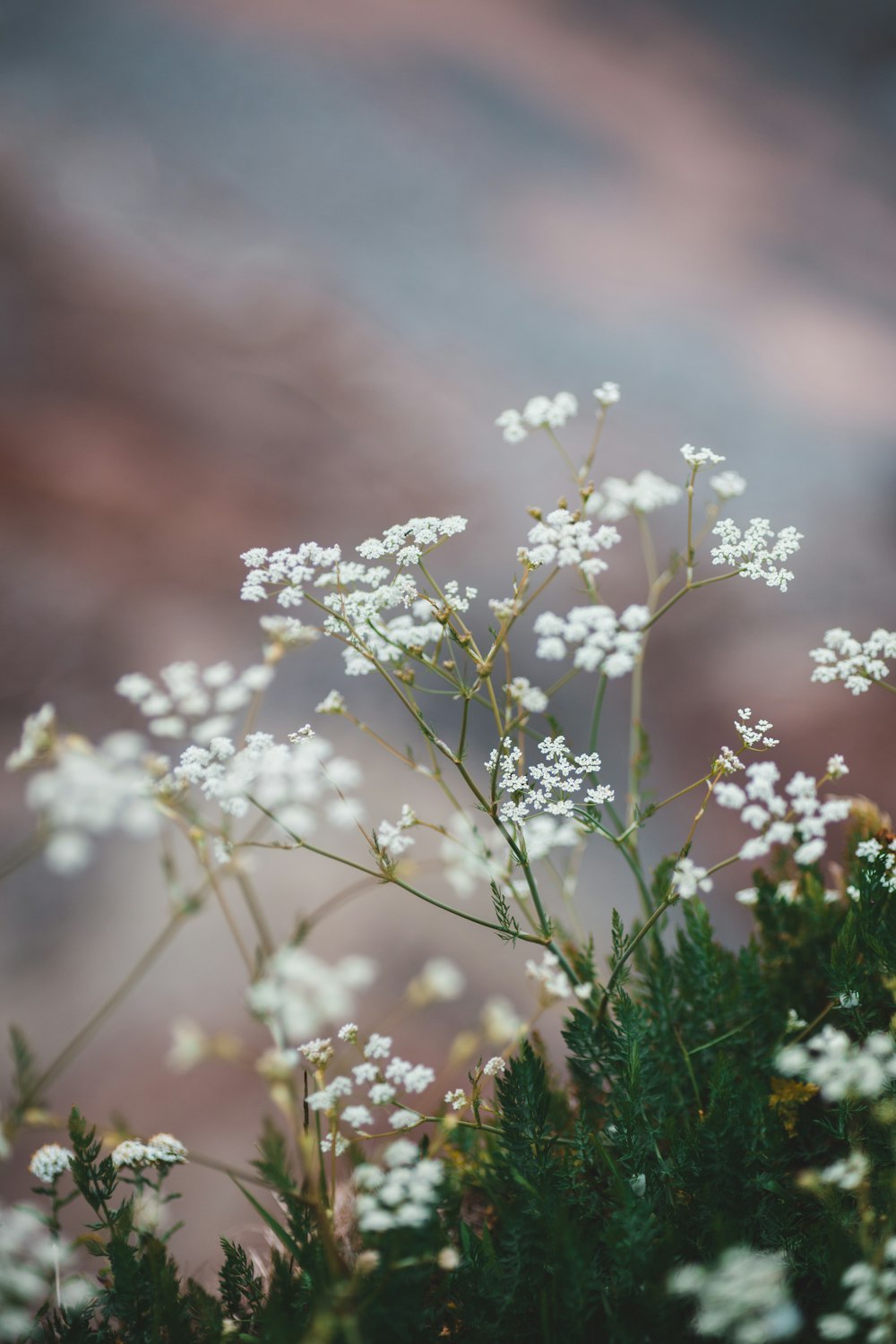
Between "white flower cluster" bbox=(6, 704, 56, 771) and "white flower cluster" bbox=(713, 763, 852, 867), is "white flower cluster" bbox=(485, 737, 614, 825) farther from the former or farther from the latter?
"white flower cluster" bbox=(6, 704, 56, 771)

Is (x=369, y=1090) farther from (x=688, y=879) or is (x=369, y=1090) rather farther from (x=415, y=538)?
(x=415, y=538)

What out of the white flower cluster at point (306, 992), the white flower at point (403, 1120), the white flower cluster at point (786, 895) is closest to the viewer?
the white flower cluster at point (306, 992)

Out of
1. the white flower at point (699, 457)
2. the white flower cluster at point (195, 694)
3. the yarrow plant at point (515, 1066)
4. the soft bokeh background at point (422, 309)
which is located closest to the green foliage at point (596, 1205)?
the yarrow plant at point (515, 1066)

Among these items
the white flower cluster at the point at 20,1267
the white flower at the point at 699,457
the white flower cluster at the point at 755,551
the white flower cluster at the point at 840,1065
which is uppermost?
the white flower at the point at 699,457

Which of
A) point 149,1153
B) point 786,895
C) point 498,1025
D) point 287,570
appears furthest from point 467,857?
point 786,895

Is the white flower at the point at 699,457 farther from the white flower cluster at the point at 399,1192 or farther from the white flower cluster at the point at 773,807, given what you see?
the white flower cluster at the point at 399,1192
